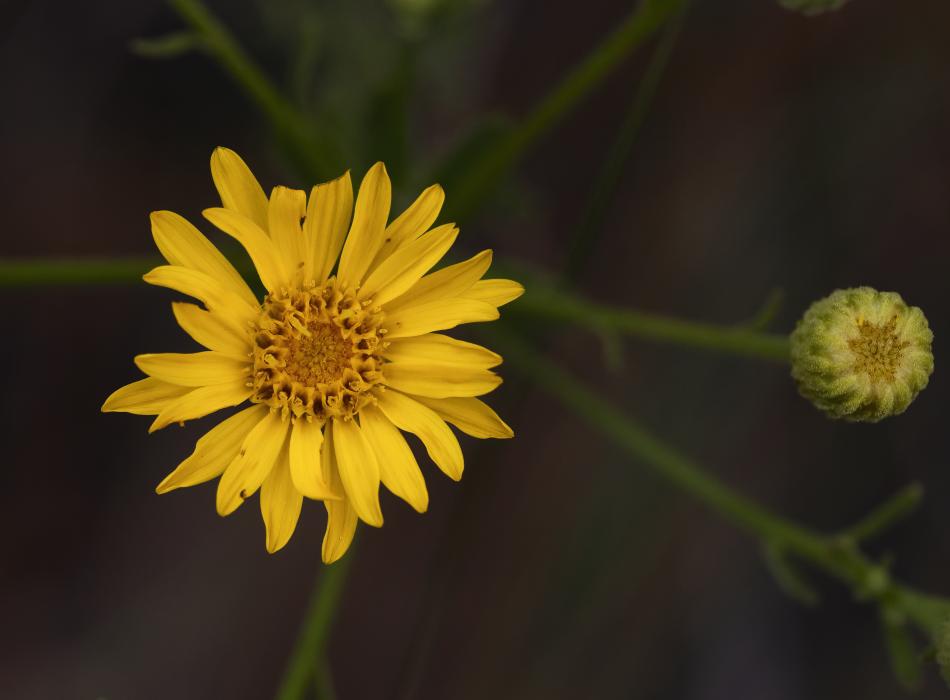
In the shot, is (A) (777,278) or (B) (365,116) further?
(A) (777,278)

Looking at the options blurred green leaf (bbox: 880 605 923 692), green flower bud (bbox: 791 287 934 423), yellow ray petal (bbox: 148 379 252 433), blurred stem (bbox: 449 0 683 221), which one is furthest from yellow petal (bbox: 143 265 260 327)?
blurred green leaf (bbox: 880 605 923 692)

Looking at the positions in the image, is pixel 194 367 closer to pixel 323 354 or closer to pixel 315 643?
pixel 323 354

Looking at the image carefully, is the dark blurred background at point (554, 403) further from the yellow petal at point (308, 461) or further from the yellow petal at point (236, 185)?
the yellow petal at point (236, 185)

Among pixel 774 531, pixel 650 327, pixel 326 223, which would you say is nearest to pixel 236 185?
pixel 326 223

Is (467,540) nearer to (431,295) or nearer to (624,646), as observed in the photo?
(624,646)

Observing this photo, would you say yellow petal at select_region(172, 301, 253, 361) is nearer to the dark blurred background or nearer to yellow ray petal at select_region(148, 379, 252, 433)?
yellow ray petal at select_region(148, 379, 252, 433)

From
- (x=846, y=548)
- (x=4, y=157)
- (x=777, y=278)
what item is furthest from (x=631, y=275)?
(x=4, y=157)

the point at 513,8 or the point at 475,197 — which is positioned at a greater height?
the point at 513,8
